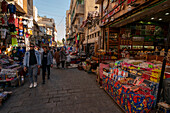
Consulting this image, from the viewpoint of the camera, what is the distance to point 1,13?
8.08 metres

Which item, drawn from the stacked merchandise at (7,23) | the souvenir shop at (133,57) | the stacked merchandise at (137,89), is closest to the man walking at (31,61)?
the souvenir shop at (133,57)

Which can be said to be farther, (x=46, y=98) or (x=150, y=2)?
(x=150, y=2)

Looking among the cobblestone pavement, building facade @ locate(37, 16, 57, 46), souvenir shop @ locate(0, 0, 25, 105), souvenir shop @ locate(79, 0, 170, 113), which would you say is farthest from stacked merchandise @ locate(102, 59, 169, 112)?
building facade @ locate(37, 16, 57, 46)

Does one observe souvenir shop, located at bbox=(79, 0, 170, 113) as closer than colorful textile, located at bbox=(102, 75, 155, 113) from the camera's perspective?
No

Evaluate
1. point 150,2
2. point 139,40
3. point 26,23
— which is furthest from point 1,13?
point 139,40

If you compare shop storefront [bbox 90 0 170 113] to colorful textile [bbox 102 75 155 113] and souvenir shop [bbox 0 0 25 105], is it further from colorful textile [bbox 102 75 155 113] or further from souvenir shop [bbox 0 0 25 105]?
souvenir shop [bbox 0 0 25 105]

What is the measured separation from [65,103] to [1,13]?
1007 centimetres

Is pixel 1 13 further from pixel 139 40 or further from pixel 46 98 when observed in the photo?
pixel 139 40

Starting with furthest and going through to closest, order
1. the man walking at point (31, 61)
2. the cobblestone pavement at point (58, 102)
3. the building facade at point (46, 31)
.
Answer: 1. the building facade at point (46, 31)
2. the man walking at point (31, 61)
3. the cobblestone pavement at point (58, 102)

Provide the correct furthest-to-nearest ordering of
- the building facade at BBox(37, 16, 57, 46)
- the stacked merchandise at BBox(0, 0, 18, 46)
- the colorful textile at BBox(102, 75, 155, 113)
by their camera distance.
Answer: the building facade at BBox(37, 16, 57, 46)
the stacked merchandise at BBox(0, 0, 18, 46)
the colorful textile at BBox(102, 75, 155, 113)

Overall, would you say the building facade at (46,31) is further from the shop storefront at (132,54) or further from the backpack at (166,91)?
the backpack at (166,91)

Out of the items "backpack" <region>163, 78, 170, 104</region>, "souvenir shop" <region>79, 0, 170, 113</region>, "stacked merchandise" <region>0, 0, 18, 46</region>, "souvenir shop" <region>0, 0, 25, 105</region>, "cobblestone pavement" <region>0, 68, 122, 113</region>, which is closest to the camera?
"backpack" <region>163, 78, 170, 104</region>

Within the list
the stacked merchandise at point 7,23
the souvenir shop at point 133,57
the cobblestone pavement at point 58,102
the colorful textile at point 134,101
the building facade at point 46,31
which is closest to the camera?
the colorful textile at point 134,101

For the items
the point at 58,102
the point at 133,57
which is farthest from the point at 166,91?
the point at 133,57
